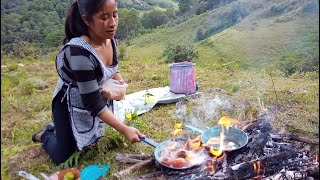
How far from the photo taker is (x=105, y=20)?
89.7 inches

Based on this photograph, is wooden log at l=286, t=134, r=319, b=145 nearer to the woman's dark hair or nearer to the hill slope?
the woman's dark hair

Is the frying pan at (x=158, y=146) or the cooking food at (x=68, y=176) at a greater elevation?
the frying pan at (x=158, y=146)

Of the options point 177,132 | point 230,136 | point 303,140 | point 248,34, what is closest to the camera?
point 303,140

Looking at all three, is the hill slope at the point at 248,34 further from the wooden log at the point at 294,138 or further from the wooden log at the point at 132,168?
the wooden log at the point at 132,168

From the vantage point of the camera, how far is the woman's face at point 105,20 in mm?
2230

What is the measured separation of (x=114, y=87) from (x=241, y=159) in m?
1.22

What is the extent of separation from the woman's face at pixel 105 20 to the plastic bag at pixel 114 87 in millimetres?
477

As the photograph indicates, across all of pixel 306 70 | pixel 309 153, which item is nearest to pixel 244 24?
pixel 306 70

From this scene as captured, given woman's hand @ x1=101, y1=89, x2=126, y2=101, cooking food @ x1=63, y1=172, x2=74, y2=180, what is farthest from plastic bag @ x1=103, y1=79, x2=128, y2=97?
cooking food @ x1=63, y1=172, x2=74, y2=180

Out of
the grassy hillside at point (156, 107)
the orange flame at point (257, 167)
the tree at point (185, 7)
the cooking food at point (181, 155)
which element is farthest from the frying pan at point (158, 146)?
the tree at point (185, 7)

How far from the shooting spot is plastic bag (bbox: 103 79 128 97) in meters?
2.70

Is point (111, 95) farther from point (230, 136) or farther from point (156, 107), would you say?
point (156, 107)

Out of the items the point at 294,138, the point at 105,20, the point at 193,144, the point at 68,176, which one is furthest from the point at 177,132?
the point at 105,20

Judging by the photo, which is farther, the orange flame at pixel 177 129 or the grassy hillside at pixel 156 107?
the orange flame at pixel 177 129
